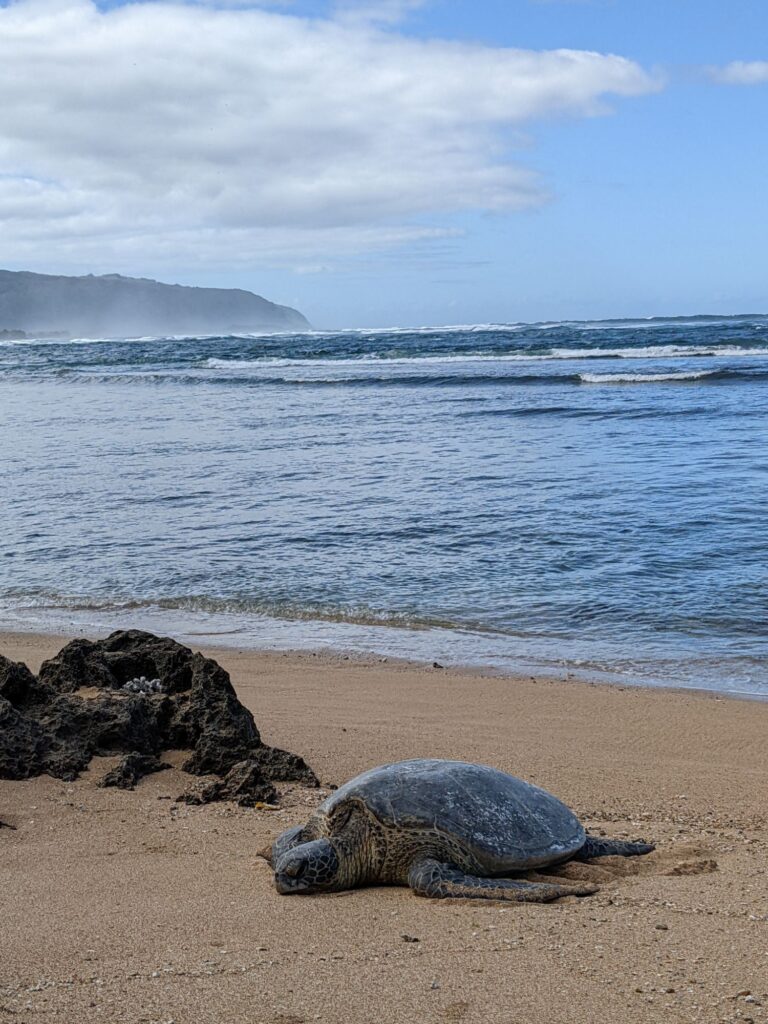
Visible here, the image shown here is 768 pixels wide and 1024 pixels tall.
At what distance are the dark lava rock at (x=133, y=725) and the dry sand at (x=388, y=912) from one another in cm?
15

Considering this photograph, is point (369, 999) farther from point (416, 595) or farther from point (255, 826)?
point (416, 595)

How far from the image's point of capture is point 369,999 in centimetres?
310

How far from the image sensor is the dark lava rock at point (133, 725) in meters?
5.31

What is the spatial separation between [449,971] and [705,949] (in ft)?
2.80

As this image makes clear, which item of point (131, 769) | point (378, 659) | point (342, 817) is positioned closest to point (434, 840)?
point (342, 817)

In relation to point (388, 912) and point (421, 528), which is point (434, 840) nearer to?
point (388, 912)

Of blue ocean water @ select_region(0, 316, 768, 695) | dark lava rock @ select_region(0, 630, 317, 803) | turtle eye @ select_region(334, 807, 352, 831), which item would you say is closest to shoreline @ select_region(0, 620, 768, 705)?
blue ocean water @ select_region(0, 316, 768, 695)

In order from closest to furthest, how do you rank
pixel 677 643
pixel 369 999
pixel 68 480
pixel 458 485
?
pixel 369 999, pixel 677 643, pixel 458 485, pixel 68 480

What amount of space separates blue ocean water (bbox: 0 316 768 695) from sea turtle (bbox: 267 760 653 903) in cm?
338

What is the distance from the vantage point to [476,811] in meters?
4.35

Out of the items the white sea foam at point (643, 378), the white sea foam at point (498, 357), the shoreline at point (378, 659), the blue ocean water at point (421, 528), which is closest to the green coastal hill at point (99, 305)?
the white sea foam at point (498, 357)

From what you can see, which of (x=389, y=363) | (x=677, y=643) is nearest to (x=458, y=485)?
(x=677, y=643)

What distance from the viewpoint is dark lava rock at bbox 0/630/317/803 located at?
5312 millimetres

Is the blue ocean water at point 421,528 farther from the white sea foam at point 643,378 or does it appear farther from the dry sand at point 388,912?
the white sea foam at point 643,378
